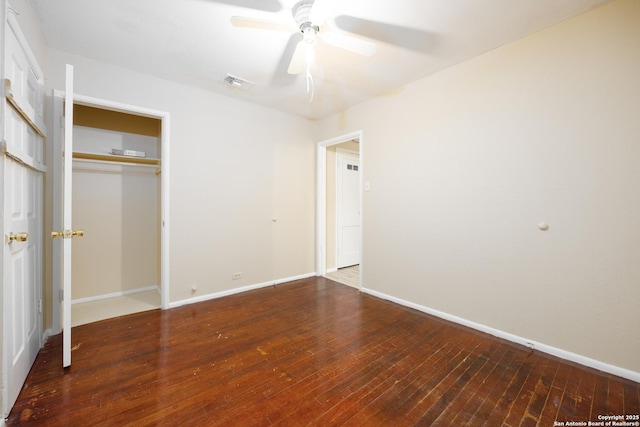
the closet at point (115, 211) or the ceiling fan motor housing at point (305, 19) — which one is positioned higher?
the ceiling fan motor housing at point (305, 19)

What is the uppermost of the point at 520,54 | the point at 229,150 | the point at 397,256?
the point at 520,54

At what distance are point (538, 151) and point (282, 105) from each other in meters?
2.94

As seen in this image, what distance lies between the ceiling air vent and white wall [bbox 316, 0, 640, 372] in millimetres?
1746

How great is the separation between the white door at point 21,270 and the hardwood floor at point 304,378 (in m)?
0.18

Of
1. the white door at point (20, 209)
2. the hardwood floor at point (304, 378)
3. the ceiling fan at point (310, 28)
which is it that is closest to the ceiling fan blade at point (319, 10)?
the ceiling fan at point (310, 28)

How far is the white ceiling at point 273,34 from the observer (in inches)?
71.2

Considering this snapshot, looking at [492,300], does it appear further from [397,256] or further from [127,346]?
[127,346]

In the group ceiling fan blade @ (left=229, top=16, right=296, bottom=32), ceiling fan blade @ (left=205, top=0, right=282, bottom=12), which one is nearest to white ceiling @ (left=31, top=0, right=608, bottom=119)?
ceiling fan blade @ (left=205, top=0, right=282, bottom=12)

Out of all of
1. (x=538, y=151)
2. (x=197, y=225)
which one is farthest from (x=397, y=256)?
(x=197, y=225)

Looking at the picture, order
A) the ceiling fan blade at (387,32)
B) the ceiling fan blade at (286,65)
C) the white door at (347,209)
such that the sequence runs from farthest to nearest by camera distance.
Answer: the white door at (347,209)
the ceiling fan blade at (286,65)
the ceiling fan blade at (387,32)

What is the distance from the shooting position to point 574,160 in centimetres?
192

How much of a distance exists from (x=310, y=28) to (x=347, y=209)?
3.25 meters

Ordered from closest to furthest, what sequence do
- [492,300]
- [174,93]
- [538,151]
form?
[538,151] → [492,300] → [174,93]

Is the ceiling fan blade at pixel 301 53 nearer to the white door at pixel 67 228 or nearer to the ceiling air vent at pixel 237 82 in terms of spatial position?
the ceiling air vent at pixel 237 82
